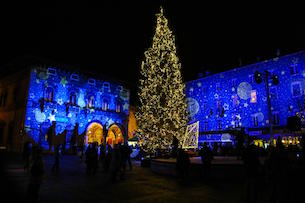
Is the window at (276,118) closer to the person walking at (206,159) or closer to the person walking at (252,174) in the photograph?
the person walking at (206,159)

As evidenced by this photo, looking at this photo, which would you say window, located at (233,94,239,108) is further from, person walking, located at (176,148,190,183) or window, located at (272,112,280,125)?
person walking, located at (176,148,190,183)

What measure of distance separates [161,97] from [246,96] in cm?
1786

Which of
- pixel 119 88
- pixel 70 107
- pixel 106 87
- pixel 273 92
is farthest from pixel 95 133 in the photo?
pixel 273 92

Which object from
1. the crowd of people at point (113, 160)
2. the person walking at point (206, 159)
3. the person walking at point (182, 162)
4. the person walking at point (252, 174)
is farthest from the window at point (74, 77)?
the person walking at point (252, 174)

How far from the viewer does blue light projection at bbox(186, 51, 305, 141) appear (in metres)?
30.1

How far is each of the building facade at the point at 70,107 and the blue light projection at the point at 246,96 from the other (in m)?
13.5

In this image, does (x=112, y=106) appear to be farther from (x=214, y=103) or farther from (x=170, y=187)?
(x=170, y=187)

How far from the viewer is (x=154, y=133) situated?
21891mm

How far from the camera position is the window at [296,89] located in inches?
1164

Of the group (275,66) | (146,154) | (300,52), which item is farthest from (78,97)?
(300,52)

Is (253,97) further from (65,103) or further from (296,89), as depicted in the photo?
(65,103)

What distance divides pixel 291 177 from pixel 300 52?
92.8 feet

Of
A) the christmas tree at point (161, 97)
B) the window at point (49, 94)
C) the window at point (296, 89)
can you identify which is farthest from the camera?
the window at point (49, 94)

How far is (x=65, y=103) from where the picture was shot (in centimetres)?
3216
